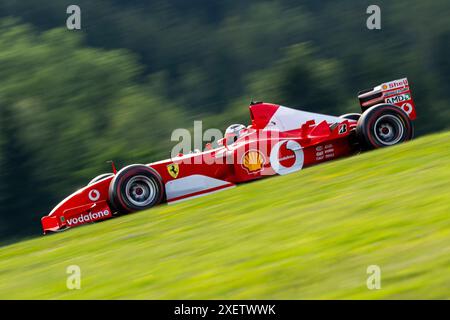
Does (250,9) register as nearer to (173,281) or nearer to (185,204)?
(185,204)

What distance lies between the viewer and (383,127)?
11367 mm

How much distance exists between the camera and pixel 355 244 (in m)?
6.22

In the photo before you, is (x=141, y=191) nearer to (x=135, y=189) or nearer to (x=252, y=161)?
(x=135, y=189)

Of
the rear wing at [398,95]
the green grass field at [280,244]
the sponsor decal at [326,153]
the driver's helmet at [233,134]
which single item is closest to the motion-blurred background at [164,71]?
the driver's helmet at [233,134]

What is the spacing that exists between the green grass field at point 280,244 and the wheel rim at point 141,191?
611 mm

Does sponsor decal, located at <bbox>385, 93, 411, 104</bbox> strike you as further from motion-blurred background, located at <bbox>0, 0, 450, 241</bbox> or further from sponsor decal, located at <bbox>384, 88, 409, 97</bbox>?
motion-blurred background, located at <bbox>0, 0, 450, 241</bbox>

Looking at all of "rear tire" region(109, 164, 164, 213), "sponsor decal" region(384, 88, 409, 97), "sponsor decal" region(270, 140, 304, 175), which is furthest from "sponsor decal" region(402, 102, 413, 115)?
"rear tire" region(109, 164, 164, 213)

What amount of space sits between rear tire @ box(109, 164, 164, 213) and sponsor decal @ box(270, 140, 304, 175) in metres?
1.65

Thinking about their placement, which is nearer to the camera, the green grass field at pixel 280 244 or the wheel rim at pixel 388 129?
the green grass field at pixel 280 244

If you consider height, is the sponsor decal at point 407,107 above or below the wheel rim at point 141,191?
above

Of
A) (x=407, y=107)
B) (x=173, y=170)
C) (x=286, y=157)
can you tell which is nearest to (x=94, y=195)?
(x=173, y=170)

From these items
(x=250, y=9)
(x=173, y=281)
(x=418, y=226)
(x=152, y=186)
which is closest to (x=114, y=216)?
(x=152, y=186)

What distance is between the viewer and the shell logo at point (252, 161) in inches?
446

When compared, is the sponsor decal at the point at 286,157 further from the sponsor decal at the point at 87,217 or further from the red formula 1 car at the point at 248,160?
the sponsor decal at the point at 87,217
